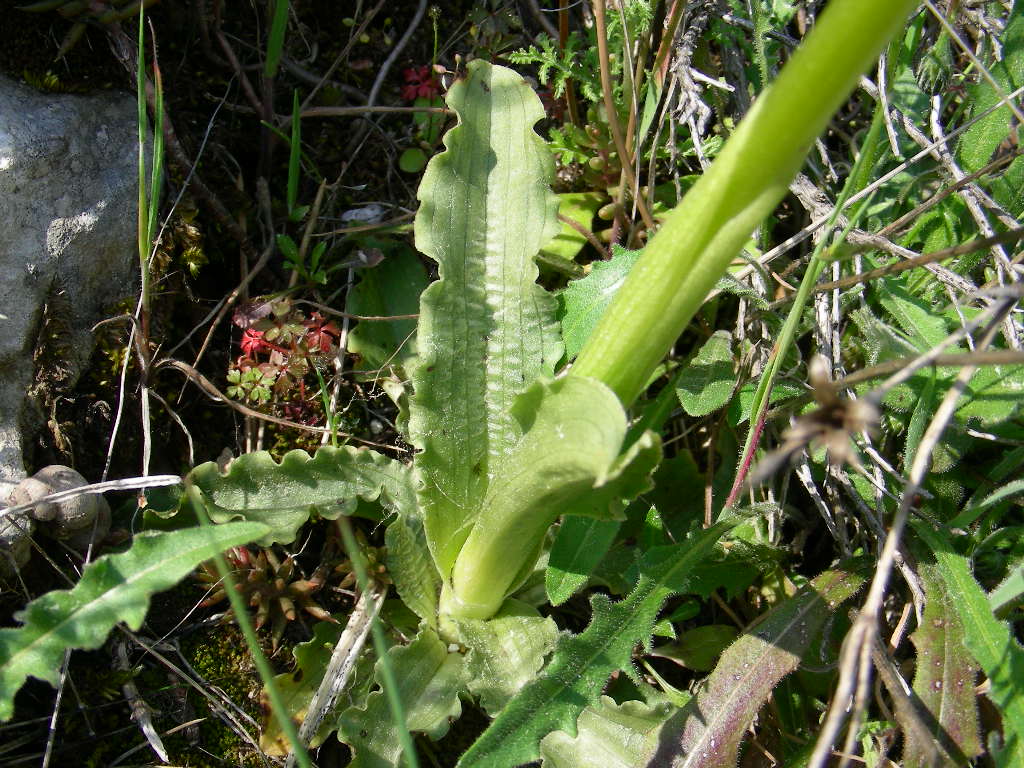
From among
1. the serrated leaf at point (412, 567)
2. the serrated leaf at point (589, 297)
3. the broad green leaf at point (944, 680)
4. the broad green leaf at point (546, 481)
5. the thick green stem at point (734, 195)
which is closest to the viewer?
the thick green stem at point (734, 195)

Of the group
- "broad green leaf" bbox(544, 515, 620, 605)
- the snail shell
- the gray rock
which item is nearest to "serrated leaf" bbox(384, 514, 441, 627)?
"broad green leaf" bbox(544, 515, 620, 605)

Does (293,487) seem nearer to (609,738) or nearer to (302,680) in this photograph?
(302,680)

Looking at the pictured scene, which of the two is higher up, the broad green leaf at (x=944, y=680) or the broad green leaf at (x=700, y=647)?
the broad green leaf at (x=944, y=680)

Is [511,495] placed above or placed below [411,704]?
above

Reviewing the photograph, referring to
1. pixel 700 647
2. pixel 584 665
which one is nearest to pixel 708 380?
pixel 700 647

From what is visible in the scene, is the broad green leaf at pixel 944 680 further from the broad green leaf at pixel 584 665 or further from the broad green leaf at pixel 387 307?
the broad green leaf at pixel 387 307

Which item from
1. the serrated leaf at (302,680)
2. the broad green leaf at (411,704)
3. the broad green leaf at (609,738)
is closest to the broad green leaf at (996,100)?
the broad green leaf at (609,738)

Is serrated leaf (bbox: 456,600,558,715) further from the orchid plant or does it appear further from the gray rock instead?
the gray rock
